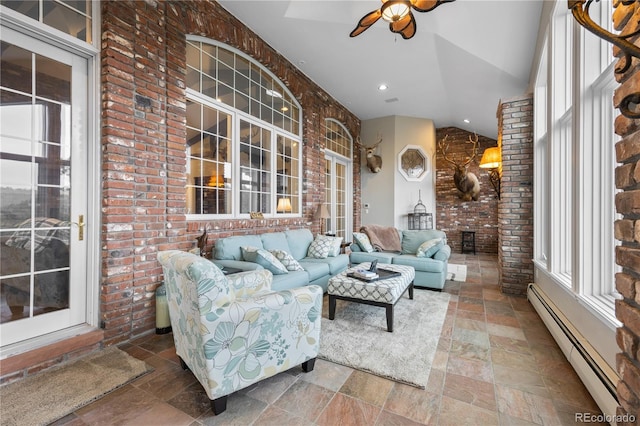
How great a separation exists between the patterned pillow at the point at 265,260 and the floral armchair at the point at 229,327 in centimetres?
124

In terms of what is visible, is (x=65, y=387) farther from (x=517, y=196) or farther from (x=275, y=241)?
(x=517, y=196)

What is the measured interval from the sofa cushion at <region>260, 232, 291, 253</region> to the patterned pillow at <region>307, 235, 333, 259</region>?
15.6 inches

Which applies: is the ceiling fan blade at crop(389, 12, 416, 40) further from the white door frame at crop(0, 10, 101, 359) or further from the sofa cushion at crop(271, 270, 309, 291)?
the sofa cushion at crop(271, 270, 309, 291)

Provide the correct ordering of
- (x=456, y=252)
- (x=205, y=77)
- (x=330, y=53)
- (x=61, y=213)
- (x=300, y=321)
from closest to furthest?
(x=300, y=321) < (x=61, y=213) < (x=205, y=77) < (x=330, y=53) < (x=456, y=252)

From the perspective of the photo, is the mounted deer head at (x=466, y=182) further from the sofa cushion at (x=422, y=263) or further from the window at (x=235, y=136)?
the window at (x=235, y=136)

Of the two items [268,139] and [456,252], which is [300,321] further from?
[456,252]

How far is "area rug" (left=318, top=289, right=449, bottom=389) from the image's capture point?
2080 mm

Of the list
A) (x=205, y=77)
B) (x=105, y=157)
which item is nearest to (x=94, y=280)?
(x=105, y=157)

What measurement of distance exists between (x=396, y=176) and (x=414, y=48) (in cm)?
351

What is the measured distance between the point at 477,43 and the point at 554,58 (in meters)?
1.23

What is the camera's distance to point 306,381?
1923 mm

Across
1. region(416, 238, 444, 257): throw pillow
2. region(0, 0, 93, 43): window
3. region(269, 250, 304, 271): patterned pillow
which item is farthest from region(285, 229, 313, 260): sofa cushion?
region(0, 0, 93, 43): window

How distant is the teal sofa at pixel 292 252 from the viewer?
9.92ft

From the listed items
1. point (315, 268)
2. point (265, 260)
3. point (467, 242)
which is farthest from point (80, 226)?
point (467, 242)
